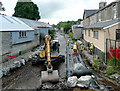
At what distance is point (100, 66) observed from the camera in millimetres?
11945

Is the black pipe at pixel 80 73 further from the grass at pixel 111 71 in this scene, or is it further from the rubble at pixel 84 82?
the grass at pixel 111 71

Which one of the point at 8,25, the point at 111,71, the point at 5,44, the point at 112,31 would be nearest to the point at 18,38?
the point at 8,25

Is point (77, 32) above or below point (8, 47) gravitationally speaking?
above

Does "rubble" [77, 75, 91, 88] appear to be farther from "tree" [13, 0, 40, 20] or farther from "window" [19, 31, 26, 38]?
"tree" [13, 0, 40, 20]

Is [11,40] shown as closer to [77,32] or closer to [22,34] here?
[22,34]

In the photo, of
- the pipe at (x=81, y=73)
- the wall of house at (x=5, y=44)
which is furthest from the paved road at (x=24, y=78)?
the wall of house at (x=5, y=44)

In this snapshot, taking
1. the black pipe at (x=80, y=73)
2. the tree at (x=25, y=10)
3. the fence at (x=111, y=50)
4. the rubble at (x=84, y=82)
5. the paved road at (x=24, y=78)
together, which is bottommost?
the paved road at (x=24, y=78)

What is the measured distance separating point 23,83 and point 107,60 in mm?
8350

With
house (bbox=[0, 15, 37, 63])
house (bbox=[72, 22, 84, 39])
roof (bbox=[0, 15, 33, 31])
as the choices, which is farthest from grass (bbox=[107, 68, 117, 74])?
house (bbox=[72, 22, 84, 39])

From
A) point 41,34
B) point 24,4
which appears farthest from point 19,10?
point 41,34

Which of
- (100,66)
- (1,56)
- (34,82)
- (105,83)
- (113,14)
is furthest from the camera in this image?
(113,14)

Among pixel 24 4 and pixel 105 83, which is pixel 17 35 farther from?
pixel 24 4

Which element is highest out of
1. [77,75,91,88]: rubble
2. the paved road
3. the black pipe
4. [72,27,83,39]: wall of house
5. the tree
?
the tree

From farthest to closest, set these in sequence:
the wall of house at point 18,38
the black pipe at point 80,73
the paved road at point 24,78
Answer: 1. the wall of house at point 18,38
2. the black pipe at point 80,73
3. the paved road at point 24,78
